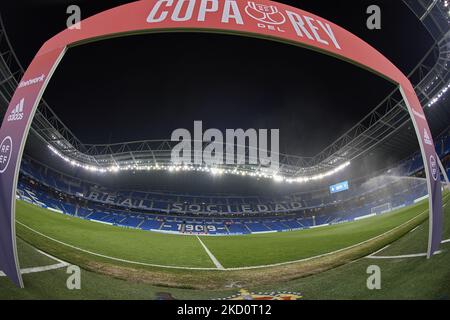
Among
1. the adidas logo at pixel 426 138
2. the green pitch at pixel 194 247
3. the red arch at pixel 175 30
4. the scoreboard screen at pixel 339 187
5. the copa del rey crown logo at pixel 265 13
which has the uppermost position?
the scoreboard screen at pixel 339 187

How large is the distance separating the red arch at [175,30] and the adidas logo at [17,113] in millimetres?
61

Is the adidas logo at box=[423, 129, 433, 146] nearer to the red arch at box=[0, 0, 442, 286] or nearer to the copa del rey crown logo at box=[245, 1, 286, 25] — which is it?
the red arch at box=[0, 0, 442, 286]

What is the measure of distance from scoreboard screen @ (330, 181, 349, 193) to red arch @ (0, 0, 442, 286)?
32.7m

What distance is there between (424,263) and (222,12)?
510cm

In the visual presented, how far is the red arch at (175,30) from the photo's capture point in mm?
2889

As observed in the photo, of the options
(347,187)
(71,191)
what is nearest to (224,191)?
(347,187)

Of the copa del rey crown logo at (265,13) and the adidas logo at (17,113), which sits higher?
the copa del rey crown logo at (265,13)

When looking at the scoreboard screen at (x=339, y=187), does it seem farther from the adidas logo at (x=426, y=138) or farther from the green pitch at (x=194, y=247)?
the adidas logo at (x=426, y=138)

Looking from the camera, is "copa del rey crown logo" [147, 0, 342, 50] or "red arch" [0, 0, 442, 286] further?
"copa del rey crown logo" [147, 0, 342, 50]

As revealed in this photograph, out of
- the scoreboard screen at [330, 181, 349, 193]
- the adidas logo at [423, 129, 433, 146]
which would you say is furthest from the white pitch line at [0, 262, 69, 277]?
the scoreboard screen at [330, 181, 349, 193]

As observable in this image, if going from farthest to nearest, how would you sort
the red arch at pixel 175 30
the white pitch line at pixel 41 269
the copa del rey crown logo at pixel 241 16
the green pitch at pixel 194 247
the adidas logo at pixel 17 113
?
the green pitch at pixel 194 247 → the white pitch line at pixel 41 269 → the copa del rey crown logo at pixel 241 16 → the adidas logo at pixel 17 113 → the red arch at pixel 175 30

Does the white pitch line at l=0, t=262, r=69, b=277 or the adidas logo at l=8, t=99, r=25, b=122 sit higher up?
the adidas logo at l=8, t=99, r=25, b=122

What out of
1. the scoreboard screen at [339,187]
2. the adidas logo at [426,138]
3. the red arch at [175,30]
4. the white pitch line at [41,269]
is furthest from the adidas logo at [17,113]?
the scoreboard screen at [339,187]

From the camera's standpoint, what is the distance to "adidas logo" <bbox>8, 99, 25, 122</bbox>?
3075 mm
